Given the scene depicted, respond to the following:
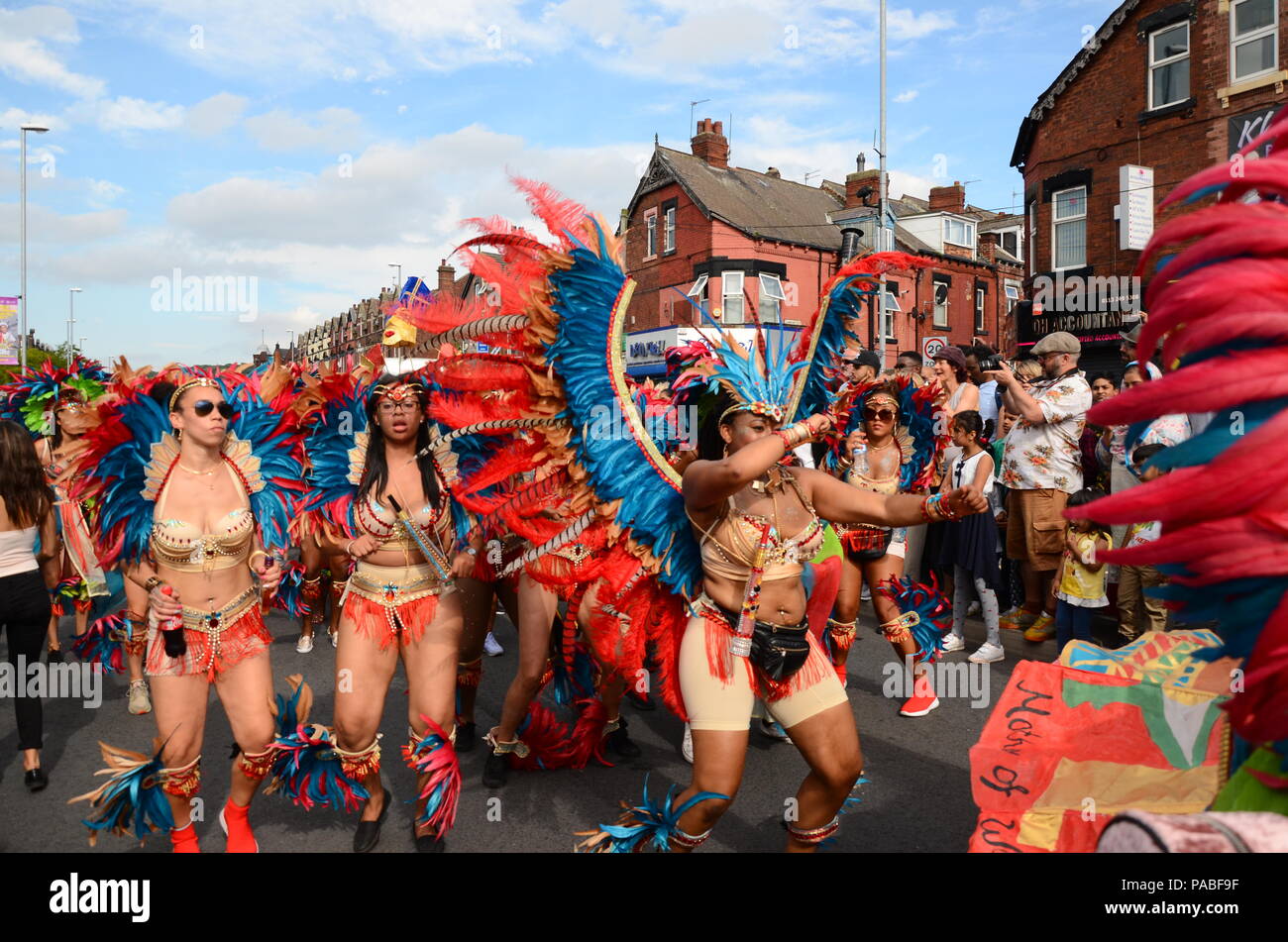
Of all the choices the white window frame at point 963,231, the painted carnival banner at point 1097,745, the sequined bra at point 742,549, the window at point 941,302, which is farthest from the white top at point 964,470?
the white window frame at point 963,231

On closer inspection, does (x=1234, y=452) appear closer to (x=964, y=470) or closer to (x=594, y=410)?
(x=594, y=410)

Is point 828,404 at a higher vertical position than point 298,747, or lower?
higher

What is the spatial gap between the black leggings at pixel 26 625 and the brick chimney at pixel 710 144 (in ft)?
81.7

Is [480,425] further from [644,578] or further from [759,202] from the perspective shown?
[759,202]

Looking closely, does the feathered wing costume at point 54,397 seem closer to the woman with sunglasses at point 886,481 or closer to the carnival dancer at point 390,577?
the carnival dancer at point 390,577

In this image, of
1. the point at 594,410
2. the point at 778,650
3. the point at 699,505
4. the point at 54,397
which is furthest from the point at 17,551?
the point at 778,650

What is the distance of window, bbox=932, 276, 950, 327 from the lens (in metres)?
28.6

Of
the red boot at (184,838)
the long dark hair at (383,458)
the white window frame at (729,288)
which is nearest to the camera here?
the red boot at (184,838)

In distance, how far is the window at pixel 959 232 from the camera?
1177 inches

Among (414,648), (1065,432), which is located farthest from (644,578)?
(1065,432)

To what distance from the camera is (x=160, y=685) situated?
3299 millimetres
